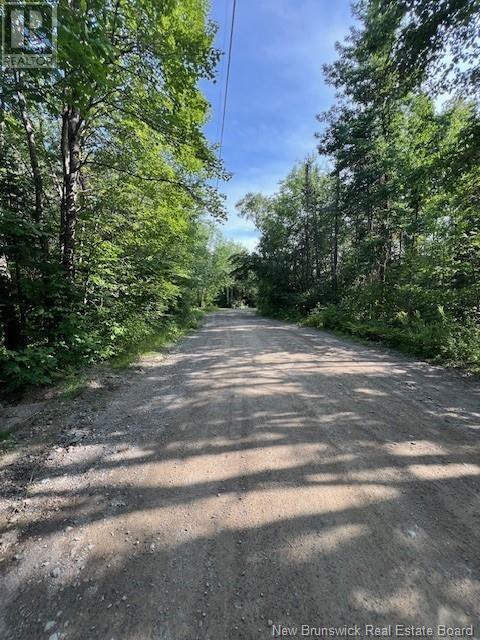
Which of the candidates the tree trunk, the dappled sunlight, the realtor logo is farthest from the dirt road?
the realtor logo

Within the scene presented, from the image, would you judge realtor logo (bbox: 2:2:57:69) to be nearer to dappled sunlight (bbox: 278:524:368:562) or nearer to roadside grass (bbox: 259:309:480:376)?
dappled sunlight (bbox: 278:524:368:562)

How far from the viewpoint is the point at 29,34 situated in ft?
10.2

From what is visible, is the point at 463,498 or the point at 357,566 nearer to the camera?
the point at 357,566

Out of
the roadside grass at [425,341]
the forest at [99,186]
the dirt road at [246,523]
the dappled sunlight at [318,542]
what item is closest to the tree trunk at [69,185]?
the forest at [99,186]

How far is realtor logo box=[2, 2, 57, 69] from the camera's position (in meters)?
2.45

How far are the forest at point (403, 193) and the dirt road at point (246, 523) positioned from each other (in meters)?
3.71

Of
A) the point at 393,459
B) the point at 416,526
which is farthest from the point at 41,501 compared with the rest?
the point at 393,459

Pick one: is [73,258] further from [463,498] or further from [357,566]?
[463,498]

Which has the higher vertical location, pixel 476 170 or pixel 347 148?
pixel 347 148

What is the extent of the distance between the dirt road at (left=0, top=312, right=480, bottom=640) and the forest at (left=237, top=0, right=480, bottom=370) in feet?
12.2

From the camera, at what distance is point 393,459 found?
8.24ft

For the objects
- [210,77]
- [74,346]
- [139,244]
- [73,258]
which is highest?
[210,77]

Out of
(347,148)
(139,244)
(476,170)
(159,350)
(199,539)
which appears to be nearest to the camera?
(199,539)

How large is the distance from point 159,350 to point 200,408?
4.15 m
